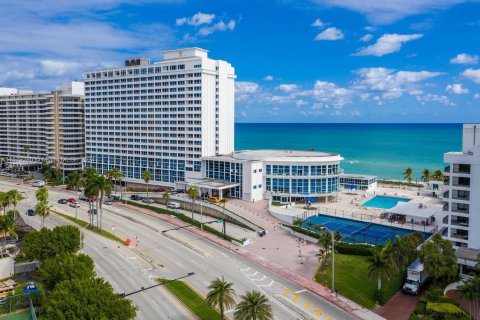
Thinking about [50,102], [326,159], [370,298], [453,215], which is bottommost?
[370,298]

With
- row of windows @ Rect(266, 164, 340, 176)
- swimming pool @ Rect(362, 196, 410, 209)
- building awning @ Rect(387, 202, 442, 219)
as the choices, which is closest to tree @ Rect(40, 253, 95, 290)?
building awning @ Rect(387, 202, 442, 219)

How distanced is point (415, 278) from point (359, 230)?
23.1 meters

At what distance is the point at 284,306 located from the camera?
2174 inches

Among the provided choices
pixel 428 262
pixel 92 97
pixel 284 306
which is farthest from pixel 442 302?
pixel 92 97

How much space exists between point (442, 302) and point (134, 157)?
112 m

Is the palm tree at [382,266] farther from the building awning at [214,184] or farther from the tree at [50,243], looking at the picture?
the building awning at [214,184]

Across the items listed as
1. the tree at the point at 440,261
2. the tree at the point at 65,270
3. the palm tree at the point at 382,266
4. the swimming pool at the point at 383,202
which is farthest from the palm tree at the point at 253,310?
the swimming pool at the point at 383,202

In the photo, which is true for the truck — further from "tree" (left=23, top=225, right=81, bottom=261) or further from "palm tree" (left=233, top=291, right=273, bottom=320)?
"tree" (left=23, top=225, right=81, bottom=261)

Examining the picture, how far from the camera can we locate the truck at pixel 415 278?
61375mm

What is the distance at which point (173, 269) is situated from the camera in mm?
67625

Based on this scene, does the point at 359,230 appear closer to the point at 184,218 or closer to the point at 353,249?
the point at 353,249

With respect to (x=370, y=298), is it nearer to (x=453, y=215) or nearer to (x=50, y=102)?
(x=453, y=215)

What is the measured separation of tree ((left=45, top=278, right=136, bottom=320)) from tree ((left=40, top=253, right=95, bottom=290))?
654 centimetres

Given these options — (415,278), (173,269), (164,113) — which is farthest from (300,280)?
(164,113)
